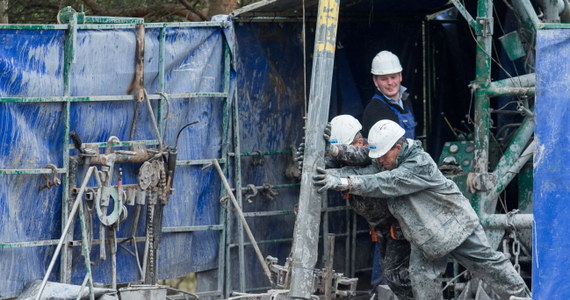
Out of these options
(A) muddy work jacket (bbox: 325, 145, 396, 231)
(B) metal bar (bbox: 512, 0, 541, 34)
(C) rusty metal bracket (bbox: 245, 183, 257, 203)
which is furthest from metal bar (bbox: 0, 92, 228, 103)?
(B) metal bar (bbox: 512, 0, 541, 34)

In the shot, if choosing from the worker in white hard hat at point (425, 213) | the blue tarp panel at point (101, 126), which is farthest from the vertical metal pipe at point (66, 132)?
the worker in white hard hat at point (425, 213)

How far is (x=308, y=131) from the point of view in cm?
881

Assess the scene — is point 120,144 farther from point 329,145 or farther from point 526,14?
point 526,14

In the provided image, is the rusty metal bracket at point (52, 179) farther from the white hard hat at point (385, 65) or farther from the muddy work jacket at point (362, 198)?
the white hard hat at point (385, 65)

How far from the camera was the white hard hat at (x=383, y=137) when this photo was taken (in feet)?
29.5

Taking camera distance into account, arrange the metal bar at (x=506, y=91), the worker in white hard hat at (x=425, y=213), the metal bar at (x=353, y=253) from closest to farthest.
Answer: the worker in white hard hat at (x=425, y=213)
the metal bar at (x=506, y=91)
the metal bar at (x=353, y=253)

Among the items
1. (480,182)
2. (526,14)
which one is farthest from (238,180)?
(526,14)

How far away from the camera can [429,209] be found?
917cm

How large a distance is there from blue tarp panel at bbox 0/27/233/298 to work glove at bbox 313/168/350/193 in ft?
7.92

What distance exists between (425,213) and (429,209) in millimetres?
51

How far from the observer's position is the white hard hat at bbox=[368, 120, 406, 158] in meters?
9.00

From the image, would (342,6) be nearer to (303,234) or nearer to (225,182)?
(225,182)

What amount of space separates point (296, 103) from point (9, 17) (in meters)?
3.59

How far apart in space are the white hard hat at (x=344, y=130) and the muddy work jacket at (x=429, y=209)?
0.37 meters
